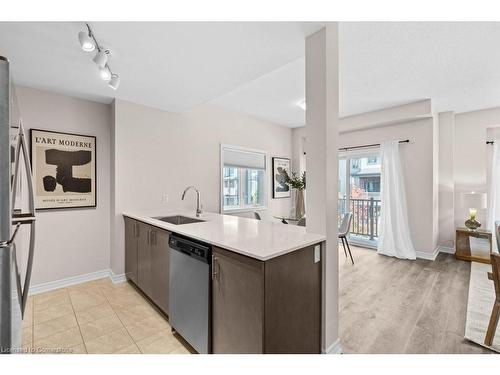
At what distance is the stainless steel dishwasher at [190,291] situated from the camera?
1539 mm

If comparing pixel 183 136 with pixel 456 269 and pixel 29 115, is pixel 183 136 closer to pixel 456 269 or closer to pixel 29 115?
pixel 29 115

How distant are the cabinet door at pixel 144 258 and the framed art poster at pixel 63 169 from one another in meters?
0.98

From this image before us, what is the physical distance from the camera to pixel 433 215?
3807mm

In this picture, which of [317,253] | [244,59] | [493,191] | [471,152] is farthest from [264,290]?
[471,152]

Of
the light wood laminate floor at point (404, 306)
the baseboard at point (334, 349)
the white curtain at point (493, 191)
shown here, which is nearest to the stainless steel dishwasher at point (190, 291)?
the baseboard at point (334, 349)

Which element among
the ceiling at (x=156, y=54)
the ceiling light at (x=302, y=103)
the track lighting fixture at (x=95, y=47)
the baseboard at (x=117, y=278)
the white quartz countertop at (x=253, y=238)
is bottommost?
the baseboard at (x=117, y=278)

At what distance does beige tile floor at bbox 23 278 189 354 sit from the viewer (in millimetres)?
1773

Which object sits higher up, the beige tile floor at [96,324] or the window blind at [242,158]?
the window blind at [242,158]

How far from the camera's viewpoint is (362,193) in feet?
16.2

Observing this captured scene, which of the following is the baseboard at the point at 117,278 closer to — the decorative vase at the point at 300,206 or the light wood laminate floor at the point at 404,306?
the light wood laminate floor at the point at 404,306

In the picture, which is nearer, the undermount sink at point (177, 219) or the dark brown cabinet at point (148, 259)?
the dark brown cabinet at point (148, 259)

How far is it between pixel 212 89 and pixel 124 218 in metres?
1.94

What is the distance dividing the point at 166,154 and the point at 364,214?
13.6 feet
